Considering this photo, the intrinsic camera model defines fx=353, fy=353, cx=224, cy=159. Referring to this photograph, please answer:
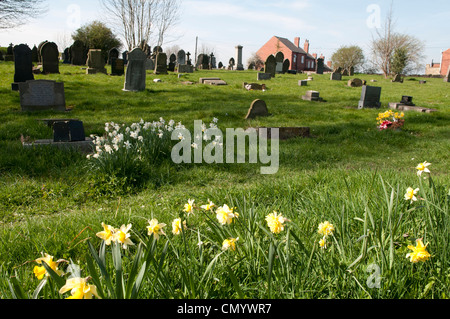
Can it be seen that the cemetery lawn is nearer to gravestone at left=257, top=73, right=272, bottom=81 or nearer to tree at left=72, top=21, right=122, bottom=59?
gravestone at left=257, top=73, right=272, bottom=81

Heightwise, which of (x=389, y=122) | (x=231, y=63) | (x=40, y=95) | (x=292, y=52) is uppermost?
(x=292, y=52)

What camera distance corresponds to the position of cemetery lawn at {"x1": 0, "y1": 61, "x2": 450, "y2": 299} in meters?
1.99

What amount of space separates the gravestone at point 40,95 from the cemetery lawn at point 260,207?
1.32 feet

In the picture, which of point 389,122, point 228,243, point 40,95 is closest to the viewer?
point 228,243

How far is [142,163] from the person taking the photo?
5395 millimetres

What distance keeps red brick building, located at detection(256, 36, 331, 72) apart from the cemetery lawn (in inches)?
2388

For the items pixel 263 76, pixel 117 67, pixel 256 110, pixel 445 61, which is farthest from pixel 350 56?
pixel 256 110

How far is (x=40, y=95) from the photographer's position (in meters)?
10.6

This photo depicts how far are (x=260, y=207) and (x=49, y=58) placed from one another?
20.0m

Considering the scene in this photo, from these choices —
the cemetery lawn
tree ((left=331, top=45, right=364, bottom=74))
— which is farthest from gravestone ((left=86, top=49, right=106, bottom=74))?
tree ((left=331, top=45, right=364, bottom=74))

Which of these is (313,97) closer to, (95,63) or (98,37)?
(95,63)

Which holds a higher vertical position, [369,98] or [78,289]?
[369,98]

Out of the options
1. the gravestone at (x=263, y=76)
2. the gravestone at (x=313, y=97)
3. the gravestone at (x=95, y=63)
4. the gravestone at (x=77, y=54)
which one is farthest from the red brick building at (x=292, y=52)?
the gravestone at (x=313, y=97)

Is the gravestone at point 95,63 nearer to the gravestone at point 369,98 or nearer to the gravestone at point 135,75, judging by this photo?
the gravestone at point 135,75
